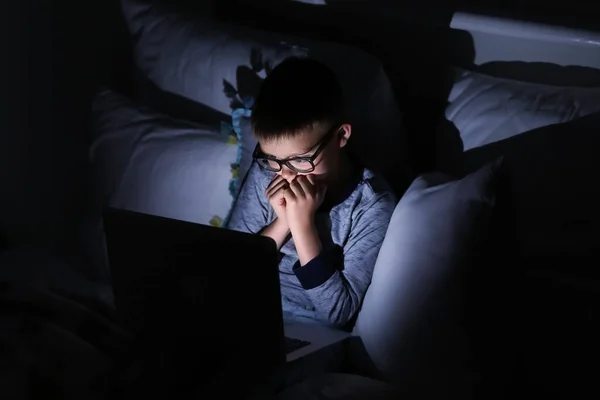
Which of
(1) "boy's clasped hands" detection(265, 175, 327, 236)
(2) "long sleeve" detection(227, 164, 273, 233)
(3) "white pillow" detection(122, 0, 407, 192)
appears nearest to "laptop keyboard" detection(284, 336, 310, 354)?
(1) "boy's clasped hands" detection(265, 175, 327, 236)

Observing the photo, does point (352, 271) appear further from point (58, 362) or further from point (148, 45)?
point (148, 45)

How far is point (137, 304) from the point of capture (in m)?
1.19

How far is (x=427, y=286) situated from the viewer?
1.14m

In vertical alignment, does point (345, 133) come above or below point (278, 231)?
above

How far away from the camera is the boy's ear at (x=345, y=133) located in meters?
1.43

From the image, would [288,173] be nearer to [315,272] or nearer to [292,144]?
[292,144]

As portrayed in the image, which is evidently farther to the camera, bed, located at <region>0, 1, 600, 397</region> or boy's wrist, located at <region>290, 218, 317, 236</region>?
boy's wrist, located at <region>290, 218, 317, 236</region>

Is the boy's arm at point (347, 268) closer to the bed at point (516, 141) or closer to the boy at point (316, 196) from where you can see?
the boy at point (316, 196)

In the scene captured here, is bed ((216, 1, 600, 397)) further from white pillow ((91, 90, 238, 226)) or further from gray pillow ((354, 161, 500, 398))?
white pillow ((91, 90, 238, 226))

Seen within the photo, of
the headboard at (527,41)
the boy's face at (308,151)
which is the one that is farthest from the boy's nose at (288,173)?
the headboard at (527,41)

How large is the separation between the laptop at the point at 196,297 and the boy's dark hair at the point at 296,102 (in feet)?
1.18

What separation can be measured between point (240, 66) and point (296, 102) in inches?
14.2

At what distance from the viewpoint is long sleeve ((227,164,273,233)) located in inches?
61.1

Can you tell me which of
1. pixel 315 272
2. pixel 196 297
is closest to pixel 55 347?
pixel 196 297
